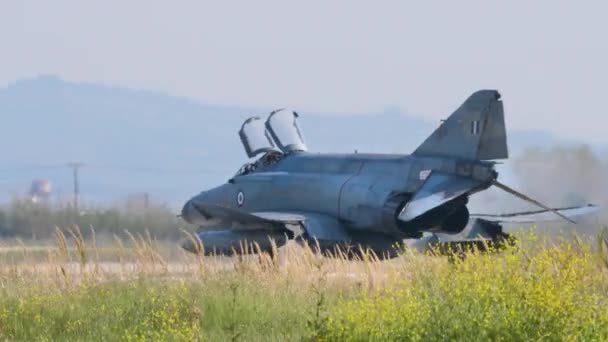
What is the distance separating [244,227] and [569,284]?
13.6m

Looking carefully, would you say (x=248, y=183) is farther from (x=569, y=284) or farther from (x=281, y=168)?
(x=569, y=284)

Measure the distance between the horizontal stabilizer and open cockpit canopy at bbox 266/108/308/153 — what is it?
4.14 m

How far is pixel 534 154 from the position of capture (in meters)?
33.6

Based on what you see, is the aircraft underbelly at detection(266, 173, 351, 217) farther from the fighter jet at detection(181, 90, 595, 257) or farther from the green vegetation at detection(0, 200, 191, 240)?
the green vegetation at detection(0, 200, 191, 240)

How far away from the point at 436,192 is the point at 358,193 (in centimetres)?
221

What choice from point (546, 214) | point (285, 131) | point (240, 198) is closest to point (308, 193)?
point (240, 198)

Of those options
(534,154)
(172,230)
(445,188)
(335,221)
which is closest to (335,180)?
(335,221)

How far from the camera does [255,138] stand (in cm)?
2738

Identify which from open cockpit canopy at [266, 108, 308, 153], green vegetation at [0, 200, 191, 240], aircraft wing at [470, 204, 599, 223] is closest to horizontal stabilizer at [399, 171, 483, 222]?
aircraft wing at [470, 204, 599, 223]

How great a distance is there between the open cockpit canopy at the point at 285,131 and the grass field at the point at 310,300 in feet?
23.3

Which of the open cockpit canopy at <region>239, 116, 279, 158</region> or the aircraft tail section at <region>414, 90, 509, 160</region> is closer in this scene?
the aircraft tail section at <region>414, 90, 509, 160</region>

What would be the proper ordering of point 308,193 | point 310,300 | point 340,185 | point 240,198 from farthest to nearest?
1. point 240,198
2. point 308,193
3. point 340,185
4. point 310,300

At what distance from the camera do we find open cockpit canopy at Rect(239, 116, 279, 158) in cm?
2728

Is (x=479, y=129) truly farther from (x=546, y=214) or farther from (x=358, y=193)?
(x=546, y=214)
